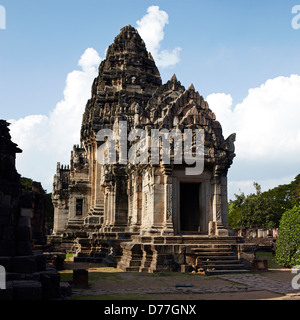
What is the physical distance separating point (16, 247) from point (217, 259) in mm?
7084

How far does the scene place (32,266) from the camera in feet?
25.4

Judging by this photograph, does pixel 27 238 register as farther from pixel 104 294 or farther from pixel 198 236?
pixel 198 236

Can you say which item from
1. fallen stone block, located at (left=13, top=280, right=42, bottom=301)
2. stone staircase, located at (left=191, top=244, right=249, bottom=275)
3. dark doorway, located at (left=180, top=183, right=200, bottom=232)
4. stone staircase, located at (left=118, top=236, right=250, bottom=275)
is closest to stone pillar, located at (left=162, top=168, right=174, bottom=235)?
stone staircase, located at (left=118, top=236, right=250, bottom=275)

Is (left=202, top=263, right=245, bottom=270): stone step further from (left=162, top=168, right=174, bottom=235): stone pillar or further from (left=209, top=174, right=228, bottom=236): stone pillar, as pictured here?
(left=162, top=168, right=174, bottom=235): stone pillar

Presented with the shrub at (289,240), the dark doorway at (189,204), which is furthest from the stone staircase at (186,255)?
the dark doorway at (189,204)

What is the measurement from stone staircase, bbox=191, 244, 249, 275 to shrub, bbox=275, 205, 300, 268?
245 cm

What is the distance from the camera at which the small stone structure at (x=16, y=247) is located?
6.76 meters

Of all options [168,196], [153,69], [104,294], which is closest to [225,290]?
[104,294]

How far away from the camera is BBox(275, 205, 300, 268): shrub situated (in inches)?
570

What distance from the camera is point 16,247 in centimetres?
800

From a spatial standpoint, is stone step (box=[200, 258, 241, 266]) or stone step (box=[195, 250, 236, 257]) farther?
stone step (box=[195, 250, 236, 257])

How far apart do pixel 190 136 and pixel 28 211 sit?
7.45 m

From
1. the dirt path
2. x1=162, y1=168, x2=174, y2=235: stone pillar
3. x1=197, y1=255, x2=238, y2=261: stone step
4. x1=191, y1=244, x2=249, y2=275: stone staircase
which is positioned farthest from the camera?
x1=162, y1=168, x2=174, y2=235: stone pillar

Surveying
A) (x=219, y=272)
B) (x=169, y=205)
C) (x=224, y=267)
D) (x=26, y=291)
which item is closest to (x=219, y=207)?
(x=169, y=205)
